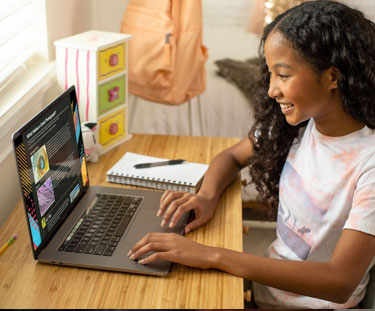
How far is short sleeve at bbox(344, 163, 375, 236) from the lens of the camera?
3.59 feet

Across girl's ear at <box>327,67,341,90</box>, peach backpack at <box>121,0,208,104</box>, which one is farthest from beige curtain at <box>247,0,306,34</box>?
girl's ear at <box>327,67,341,90</box>

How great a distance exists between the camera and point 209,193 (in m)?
1.35

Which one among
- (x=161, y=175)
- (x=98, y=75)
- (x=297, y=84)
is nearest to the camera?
(x=297, y=84)

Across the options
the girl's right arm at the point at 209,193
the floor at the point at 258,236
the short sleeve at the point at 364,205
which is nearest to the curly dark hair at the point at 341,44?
the short sleeve at the point at 364,205

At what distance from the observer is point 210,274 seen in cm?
109

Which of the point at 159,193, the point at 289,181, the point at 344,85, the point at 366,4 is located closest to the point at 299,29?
the point at 344,85

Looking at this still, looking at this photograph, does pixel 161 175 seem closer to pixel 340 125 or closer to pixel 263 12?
pixel 340 125

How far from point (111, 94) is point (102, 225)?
0.55 meters

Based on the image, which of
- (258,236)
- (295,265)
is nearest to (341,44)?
(295,265)

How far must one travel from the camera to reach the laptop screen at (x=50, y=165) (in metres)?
1.03

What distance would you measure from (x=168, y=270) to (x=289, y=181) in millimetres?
441

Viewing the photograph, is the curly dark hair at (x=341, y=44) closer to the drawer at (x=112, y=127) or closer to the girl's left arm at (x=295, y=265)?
the girl's left arm at (x=295, y=265)

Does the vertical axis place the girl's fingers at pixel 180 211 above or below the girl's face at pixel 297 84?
below

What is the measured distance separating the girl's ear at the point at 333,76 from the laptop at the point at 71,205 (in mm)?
451
